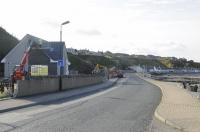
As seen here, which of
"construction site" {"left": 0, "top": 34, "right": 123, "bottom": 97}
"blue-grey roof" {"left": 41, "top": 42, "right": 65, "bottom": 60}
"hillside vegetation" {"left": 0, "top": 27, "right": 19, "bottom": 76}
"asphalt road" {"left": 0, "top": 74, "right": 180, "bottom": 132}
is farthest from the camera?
"hillside vegetation" {"left": 0, "top": 27, "right": 19, "bottom": 76}

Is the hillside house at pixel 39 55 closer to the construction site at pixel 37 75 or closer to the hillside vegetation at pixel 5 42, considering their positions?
the construction site at pixel 37 75

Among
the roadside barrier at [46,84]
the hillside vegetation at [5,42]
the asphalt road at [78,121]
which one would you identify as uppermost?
the hillside vegetation at [5,42]

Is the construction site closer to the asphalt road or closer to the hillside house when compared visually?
the hillside house

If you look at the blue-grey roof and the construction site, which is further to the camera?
the blue-grey roof

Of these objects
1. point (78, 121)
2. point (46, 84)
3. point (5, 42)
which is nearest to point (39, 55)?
point (5, 42)

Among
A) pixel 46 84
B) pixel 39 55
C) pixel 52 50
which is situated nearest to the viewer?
pixel 46 84

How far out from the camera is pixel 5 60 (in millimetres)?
76938

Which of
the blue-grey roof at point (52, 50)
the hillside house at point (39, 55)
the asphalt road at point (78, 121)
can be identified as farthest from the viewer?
the blue-grey roof at point (52, 50)

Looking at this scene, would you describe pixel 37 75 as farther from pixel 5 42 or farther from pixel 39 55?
pixel 5 42

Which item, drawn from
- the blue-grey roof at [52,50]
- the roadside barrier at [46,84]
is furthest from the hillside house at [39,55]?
the roadside barrier at [46,84]

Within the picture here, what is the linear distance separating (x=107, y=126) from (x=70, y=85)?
2837 cm

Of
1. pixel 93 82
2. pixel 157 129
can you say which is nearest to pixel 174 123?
pixel 157 129

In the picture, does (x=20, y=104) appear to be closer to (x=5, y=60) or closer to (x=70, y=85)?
(x=70, y=85)

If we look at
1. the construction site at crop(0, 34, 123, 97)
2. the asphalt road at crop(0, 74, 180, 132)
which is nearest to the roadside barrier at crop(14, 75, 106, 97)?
the construction site at crop(0, 34, 123, 97)
